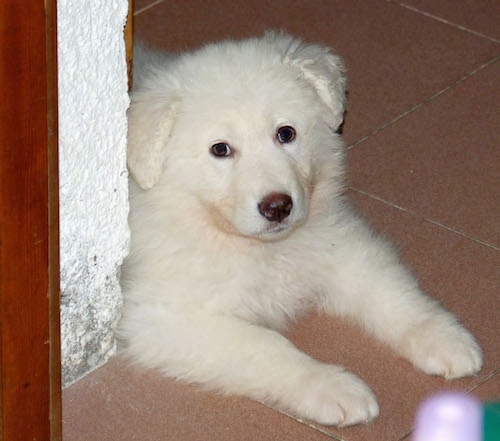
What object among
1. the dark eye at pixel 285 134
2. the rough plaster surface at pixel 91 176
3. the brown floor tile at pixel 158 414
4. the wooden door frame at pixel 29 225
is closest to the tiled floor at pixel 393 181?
the brown floor tile at pixel 158 414

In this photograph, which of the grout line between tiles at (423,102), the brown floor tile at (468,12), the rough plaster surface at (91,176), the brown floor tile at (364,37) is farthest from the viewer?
the brown floor tile at (468,12)

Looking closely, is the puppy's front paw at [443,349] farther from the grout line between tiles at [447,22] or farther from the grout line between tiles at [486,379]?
the grout line between tiles at [447,22]

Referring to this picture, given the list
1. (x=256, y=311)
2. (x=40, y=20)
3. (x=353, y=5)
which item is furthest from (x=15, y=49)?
(x=353, y=5)

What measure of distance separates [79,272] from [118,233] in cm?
18

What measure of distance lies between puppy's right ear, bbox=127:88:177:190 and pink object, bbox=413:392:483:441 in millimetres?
1152

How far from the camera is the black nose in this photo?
12.2 ft

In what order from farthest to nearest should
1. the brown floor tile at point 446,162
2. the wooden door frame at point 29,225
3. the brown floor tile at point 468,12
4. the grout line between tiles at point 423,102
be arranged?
1. the brown floor tile at point 468,12
2. the grout line between tiles at point 423,102
3. the brown floor tile at point 446,162
4. the wooden door frame at point 29,225

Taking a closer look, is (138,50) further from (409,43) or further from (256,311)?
(409,43)

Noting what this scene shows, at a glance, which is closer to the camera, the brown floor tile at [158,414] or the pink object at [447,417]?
the pink object at [447,417]

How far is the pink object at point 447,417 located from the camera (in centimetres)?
357

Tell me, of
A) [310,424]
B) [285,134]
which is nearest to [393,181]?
[285,134]

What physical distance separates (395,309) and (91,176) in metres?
1.17

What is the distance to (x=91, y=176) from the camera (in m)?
3.66

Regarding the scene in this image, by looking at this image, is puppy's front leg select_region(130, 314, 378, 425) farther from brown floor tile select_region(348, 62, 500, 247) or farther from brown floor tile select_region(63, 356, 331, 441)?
brown floor tile select_region(348, 62, 500, 247)
